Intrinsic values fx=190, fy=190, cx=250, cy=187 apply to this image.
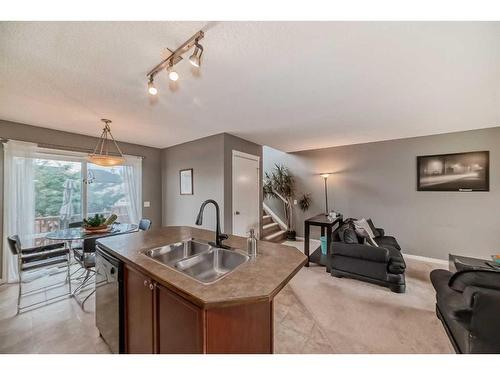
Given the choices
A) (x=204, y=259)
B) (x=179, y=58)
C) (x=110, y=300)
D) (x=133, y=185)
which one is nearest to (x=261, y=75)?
(x=179, y=58)

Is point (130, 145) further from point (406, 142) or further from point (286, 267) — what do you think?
point (406, 142)

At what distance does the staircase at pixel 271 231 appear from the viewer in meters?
4.55

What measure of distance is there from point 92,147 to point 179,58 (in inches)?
126

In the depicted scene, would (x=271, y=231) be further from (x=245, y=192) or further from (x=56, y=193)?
(x=56, y=193)

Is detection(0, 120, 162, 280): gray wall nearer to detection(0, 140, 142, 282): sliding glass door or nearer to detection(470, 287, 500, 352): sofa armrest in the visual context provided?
detection(0, 140, 142, 282): sliding glass door

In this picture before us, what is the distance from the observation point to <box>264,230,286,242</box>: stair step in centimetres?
448

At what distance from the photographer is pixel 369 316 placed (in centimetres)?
193

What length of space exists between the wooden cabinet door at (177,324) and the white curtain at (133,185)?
3509 mm

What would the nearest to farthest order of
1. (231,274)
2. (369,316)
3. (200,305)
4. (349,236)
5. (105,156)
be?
(200,305), (231,274), (369,316), (105,156), (349,236)

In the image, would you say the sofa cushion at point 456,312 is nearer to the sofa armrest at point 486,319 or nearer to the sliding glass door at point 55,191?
the sofa armrest at point 486,319

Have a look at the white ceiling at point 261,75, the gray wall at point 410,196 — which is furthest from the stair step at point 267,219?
the white ceiling at point 261,75

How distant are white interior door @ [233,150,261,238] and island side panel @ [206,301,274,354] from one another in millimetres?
2599

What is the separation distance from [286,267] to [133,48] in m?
1.79
